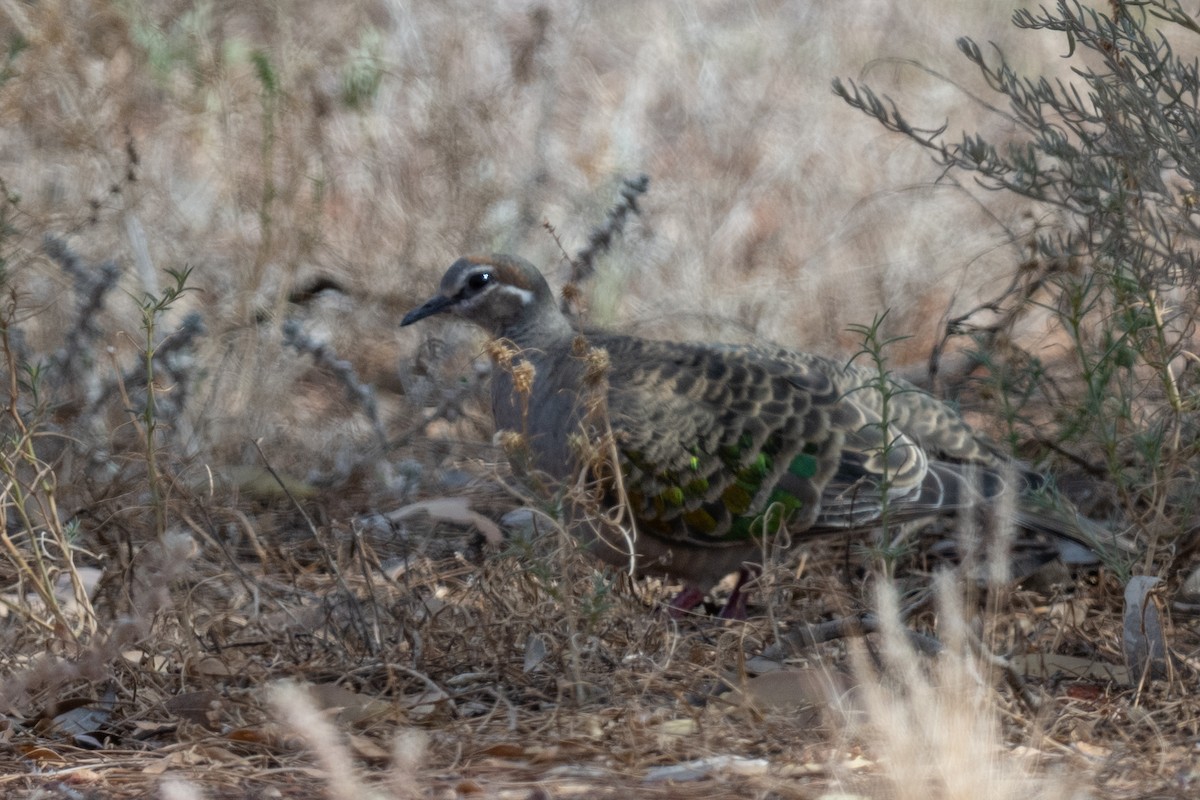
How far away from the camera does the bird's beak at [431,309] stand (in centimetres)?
538

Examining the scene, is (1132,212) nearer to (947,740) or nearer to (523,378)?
(523,378)

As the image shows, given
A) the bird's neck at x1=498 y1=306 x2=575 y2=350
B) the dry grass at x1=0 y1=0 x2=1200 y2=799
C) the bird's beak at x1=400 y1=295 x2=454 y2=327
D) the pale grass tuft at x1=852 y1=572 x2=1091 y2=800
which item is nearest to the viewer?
the pale grass tuft at x1=852 y1=572 x2=1091 y2=800

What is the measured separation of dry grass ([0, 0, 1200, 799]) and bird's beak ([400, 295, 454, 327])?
22.2 inches

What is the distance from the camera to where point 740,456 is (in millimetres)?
4777

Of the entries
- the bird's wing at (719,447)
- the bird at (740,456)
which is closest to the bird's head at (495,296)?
the bird at (740,456)

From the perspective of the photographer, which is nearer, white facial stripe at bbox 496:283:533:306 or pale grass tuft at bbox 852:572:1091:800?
pale grass tuft at bbox 852:572:1091:800

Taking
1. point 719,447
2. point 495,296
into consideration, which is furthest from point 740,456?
point 495,296

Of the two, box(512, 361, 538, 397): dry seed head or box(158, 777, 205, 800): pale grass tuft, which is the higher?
box(512, 361, 538, 397): dry seed head

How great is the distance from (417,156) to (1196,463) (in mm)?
4153

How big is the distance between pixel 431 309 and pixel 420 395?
86cm

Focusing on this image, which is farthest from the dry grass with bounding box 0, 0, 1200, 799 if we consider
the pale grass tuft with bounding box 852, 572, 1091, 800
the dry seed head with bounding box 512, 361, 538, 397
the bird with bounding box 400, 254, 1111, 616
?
the dry seed head with bounding box 512, 361, 538, 397

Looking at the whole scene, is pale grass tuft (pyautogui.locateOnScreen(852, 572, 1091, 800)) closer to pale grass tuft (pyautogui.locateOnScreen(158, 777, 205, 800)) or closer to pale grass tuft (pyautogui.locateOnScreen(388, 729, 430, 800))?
pale grass tuft (pyautogui.locateOnScreen(388, 729, 430, 800))

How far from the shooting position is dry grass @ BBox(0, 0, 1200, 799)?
3.04m

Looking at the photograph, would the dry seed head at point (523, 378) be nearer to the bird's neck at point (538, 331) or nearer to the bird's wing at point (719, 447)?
the bird's wing at point (719, 447)
